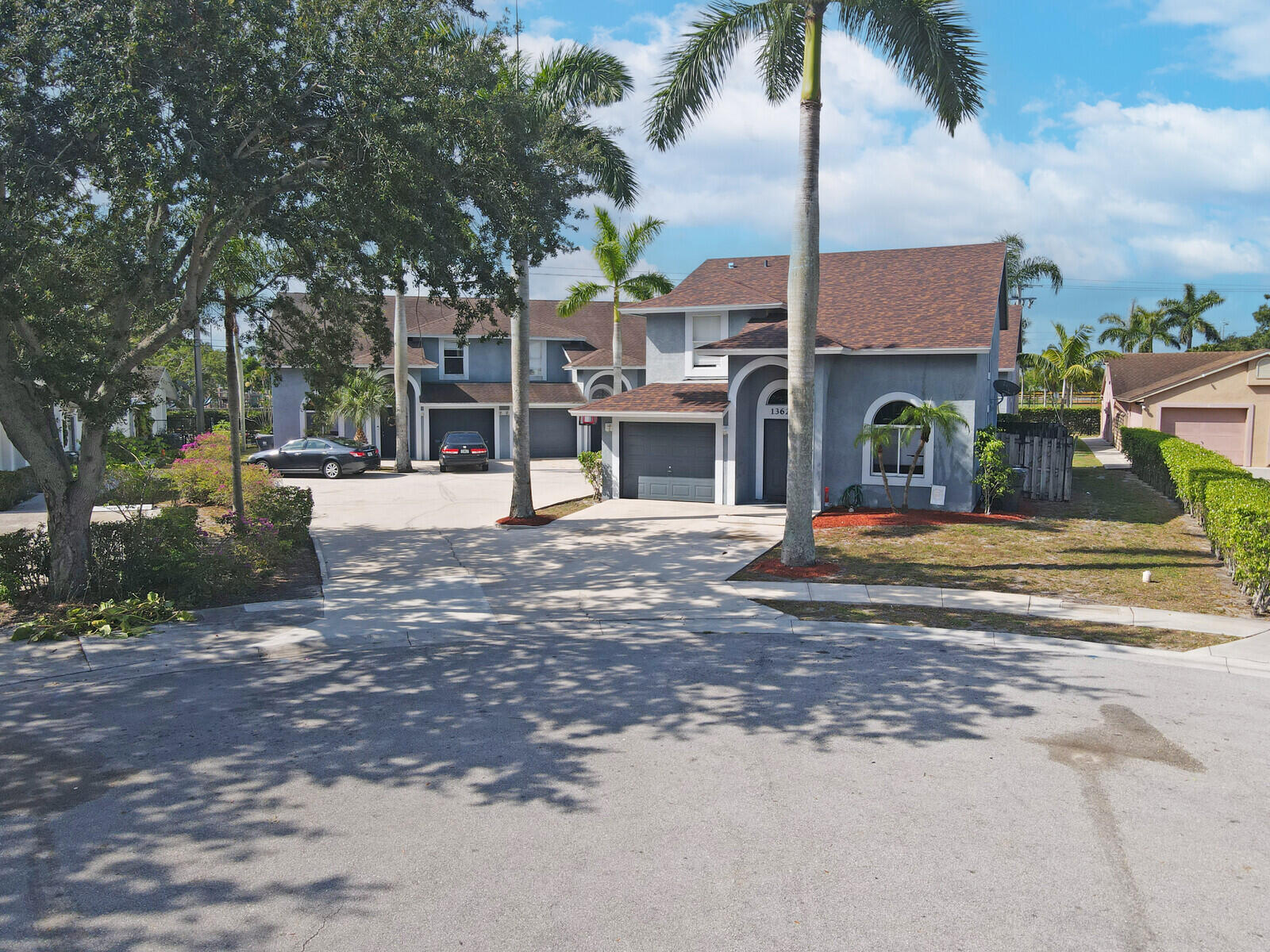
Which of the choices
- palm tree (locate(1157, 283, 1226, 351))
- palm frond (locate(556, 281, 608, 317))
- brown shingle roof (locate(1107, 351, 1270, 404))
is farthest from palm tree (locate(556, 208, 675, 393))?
palm tree (locate(1157, 283, 1226, 351))

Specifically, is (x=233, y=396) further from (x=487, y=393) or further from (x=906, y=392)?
(x=487, y=393)

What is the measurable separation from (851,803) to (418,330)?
33.6 metres

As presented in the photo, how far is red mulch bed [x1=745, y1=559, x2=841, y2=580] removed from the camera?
13500 mm

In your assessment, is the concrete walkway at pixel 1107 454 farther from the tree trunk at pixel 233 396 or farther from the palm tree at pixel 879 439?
the tree trunk at pixel 233 396

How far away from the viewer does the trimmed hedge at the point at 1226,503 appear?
35.4 ft

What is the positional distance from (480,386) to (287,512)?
2283 centimetres

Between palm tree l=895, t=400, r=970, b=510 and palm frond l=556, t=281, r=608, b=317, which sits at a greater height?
palm frond l=556, t=281, r=608, b=317

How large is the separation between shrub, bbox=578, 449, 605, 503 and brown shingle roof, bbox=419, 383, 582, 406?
1320 centimetres

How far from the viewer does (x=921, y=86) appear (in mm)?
13852

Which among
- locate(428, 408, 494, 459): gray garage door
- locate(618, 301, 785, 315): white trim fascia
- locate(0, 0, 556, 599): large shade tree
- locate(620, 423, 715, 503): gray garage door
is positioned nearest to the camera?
locate(0, 0, 556, 599): large shade tree

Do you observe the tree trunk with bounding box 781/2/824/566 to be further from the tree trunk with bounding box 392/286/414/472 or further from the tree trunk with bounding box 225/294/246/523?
the tree trunk with bounding box 392/286/414/472

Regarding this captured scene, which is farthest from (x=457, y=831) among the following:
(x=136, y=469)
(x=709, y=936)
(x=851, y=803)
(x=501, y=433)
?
(x=501, y=433)

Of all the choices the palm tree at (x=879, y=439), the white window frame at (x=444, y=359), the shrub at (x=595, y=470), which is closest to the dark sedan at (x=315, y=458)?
the white window frame at (x=444, y=359)

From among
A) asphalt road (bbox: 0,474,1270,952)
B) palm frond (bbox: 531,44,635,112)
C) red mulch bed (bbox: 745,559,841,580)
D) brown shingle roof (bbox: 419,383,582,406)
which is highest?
palm frond (bbox: 531,44,635,112)
